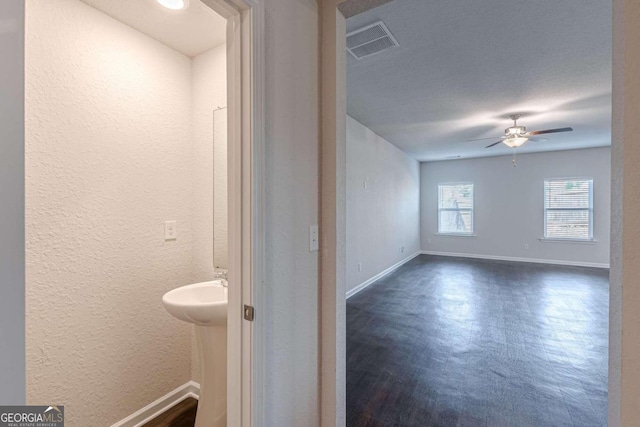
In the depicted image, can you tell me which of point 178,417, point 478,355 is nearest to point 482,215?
Result: point 478,355

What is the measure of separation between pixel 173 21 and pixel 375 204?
12.8 ft

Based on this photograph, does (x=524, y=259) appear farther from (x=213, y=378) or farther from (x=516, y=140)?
(x=213, y=378)

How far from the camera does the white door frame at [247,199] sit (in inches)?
40.6

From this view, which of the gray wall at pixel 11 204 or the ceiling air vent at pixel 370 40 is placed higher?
the ceiling air vent at pixel 370 40


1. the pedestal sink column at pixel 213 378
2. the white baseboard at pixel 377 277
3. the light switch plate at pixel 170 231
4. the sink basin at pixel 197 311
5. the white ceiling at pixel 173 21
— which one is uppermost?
the white ceiling at pixel 173 21

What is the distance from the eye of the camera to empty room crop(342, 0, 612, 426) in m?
1.96

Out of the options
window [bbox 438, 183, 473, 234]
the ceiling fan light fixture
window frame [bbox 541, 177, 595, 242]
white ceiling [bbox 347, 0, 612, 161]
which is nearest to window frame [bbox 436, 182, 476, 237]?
window [bbox 438, 183, 473, 234]

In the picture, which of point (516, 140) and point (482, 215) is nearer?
point (516, 140)

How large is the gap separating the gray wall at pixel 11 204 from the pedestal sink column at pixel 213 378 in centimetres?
105

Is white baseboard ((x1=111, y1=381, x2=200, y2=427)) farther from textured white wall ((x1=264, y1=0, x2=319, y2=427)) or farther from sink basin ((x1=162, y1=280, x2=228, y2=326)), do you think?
textured white wall ((x1=264, y1=0, x2=319, y2=427))

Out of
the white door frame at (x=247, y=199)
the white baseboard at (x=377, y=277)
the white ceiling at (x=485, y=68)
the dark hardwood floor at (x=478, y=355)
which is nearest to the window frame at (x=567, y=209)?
the white ceiling at (x=485, y=68)

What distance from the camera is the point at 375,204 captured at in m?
4.95

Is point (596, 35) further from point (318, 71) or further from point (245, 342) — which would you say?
point (245, 342)

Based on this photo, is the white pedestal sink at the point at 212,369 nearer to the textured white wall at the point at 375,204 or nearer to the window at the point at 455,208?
the textured white wall at the point at 375,204
